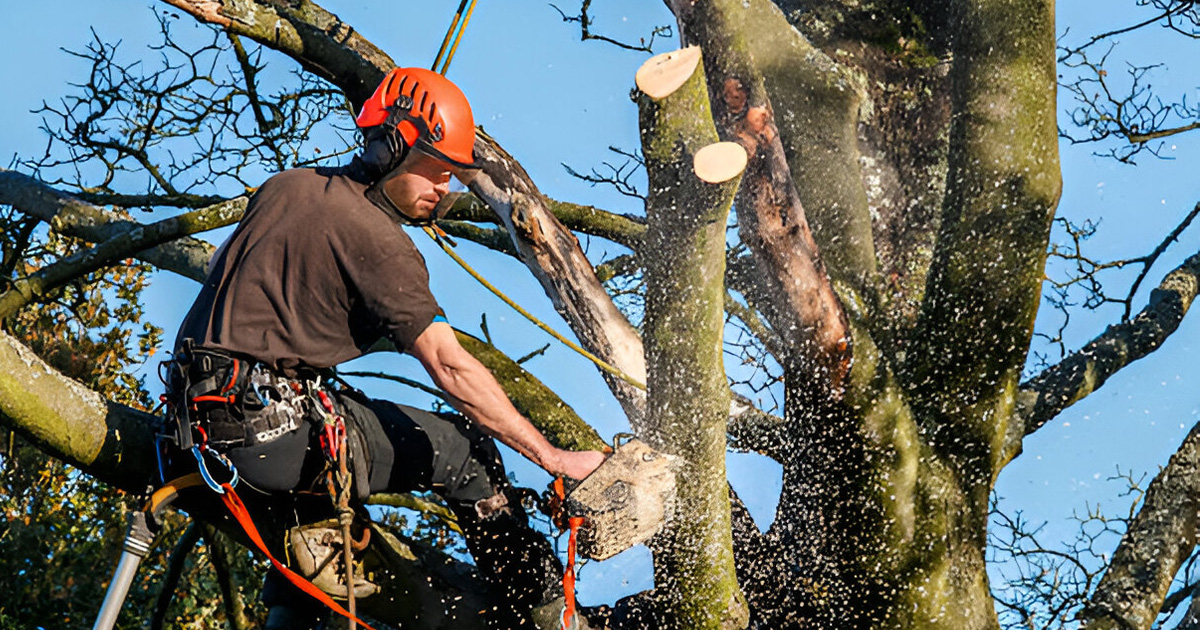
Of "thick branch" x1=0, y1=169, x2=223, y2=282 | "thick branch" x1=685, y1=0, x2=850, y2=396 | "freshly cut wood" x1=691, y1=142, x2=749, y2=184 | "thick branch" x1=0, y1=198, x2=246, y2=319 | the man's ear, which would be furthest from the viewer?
"thick branch" x1=0, y1=169, x2=223, y2=282

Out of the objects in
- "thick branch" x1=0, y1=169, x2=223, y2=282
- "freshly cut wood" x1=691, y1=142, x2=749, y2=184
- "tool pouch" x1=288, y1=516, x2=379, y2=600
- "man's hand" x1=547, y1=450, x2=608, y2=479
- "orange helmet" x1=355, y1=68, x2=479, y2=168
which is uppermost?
"thick branch" x1=0, y1=169, x2=223, y2=282

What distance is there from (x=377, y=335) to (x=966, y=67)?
2323mm

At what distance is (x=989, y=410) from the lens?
155 inches

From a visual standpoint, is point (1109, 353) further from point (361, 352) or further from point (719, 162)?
point (361, 352)

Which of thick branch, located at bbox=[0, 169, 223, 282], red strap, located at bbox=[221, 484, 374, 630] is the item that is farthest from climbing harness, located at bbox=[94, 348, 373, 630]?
thick branch, located at bbox=[0, 169, 223, 282]

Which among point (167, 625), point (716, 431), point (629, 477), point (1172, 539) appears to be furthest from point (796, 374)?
point (167, 625)

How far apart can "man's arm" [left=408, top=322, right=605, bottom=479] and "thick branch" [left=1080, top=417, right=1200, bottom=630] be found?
252 cm

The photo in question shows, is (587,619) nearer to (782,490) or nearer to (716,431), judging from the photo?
(716,431)

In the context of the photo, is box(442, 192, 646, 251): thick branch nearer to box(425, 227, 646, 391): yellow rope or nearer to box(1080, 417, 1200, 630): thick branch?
box(425, 227, 646, 391): yellow rope

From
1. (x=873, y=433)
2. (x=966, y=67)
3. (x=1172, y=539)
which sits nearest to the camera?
(x=873, y=433)

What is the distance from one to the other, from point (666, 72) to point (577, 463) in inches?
44.9

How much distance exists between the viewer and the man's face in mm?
3340

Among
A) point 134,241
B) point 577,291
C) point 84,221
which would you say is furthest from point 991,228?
point 84,221

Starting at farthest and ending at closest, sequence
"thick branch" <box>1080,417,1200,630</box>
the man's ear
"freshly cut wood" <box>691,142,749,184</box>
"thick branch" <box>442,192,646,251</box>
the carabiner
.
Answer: "thick branch" <box>442,192,646,251</box> → "thick branch" <box>1080,417,1200,630</box> → the man's ear → the carabiner → "freshly cut wood" <box>691,142,749,184</box>
